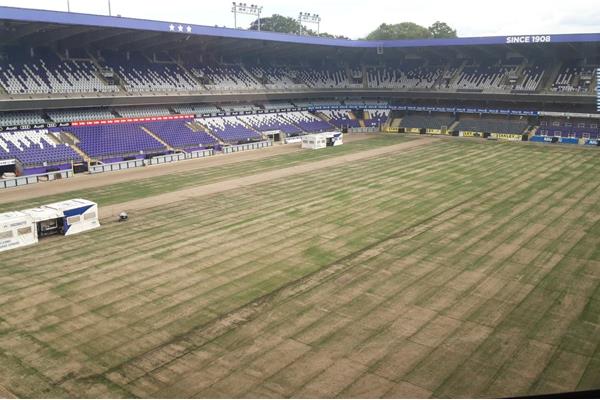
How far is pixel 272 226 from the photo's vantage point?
31906 millimetres

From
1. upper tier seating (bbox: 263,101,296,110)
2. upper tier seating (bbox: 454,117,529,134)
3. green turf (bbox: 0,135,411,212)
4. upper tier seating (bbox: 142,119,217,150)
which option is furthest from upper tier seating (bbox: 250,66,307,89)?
upper tier seating (bbox: 454,117,529,134)

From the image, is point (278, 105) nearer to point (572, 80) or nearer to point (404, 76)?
point (404, 76)

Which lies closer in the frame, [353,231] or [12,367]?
[12,367]

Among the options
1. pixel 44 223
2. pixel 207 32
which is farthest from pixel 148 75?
pixel 44 223

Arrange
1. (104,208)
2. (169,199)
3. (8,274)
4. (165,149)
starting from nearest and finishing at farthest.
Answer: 1. (8,274)
2. (104,208)
3. (169,199)
4. (165,149)

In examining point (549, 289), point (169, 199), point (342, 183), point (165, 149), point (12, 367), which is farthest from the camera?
point (165, 149)

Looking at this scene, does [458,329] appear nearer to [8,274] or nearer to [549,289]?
[549,289]

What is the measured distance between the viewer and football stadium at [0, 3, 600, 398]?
16.7m

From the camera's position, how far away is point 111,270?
2495 centimetres

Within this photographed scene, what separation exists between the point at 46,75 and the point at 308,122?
39734 mm

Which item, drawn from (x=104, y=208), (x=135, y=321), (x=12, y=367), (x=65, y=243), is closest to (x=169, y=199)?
(x=104, y=208)

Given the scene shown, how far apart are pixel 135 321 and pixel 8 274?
9434 mm

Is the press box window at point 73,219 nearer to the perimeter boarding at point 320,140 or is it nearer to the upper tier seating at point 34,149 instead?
the upper tier seating at point 34,149

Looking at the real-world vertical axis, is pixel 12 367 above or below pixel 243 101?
below
